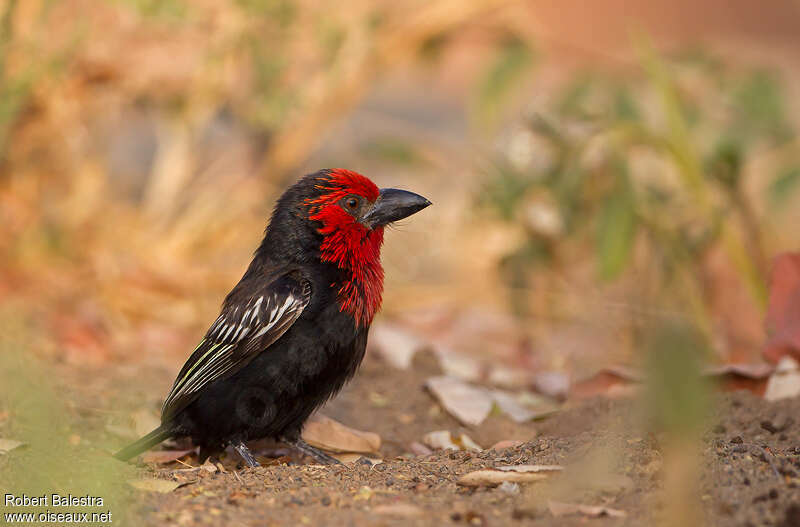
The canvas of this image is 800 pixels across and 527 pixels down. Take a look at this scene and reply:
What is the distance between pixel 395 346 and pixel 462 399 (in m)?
0.85

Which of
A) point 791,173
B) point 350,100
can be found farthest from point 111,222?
point 791,173

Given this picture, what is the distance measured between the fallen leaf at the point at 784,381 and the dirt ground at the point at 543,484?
73 mm

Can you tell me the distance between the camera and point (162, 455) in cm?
330

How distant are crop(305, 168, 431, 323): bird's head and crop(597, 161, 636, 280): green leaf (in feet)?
3.96

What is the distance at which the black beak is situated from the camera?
3.42 metres

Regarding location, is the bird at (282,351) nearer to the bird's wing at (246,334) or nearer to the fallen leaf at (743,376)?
the bird's wing at (246,334)

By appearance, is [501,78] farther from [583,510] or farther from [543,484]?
[583,510]

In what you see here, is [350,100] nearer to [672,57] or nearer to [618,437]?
[672,57]

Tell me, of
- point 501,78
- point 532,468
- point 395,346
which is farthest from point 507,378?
point 532,468

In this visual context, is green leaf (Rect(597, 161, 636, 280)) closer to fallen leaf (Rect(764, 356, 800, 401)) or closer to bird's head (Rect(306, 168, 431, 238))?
fallen leaf (Rect(764, 356, 800, 401))

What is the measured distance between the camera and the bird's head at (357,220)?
10.8 feet

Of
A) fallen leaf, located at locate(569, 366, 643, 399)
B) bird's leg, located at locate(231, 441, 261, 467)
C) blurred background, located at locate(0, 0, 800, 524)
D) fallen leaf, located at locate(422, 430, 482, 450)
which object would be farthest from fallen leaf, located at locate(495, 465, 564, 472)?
blurred background, located at locate(0, 0, 800, 524)

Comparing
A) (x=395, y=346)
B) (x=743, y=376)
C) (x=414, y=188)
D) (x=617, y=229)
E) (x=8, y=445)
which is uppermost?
(x=414, y=188)

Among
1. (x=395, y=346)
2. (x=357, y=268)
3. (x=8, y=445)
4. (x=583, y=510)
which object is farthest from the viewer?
(x=395, y=346)
